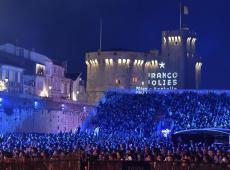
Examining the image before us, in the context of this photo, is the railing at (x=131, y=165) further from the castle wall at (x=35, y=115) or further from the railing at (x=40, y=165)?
the castle wall at (x=35, y=115)

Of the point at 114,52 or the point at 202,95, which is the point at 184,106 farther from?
the point at 114,52

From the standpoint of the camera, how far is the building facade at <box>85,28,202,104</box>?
12200 cm

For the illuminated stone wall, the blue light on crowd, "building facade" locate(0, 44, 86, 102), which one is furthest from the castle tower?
the blue light on crowd

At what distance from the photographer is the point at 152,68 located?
12525 centimetres

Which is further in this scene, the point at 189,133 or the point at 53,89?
the point at 53,89

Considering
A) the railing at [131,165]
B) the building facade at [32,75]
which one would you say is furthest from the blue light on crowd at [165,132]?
the railing at [131,165]

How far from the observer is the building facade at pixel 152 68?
122m

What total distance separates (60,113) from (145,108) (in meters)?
14.1

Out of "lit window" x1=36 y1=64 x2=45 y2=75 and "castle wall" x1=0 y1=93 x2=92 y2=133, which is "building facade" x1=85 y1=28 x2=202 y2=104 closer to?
"lit window" x1=36 y1=64 x2=45 y2=75

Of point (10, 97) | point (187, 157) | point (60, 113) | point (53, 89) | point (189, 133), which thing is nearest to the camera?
point (187, 157)

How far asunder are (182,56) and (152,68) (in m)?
7.39

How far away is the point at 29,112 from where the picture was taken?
3142 inches

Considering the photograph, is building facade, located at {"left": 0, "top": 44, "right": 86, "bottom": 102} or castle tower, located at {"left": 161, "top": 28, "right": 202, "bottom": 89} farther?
castle tower, located at {"left": 161, "top": 28, "right": 202, "bottom": 89}

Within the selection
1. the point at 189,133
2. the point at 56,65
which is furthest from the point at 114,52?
the point at 189,133
